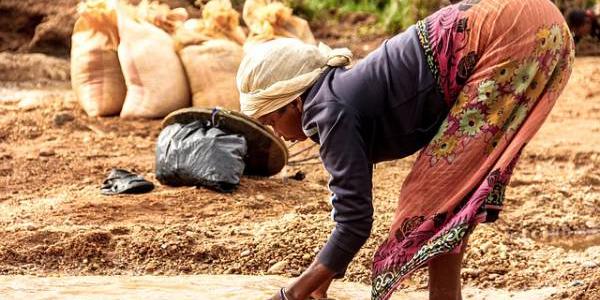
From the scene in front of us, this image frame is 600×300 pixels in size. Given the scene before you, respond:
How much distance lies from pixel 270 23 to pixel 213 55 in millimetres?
498

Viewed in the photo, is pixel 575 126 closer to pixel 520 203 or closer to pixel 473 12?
pixel 520 203

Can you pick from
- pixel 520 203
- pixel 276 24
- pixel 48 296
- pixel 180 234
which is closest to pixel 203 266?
pixel 180 234

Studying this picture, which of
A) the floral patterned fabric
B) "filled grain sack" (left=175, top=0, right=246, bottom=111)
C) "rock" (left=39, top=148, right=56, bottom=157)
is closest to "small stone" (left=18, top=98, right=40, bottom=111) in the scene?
"filled grain sack" (left=175, top=0, right=246, bottom=111)

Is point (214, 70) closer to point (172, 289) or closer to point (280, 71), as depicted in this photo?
point (172, 289)

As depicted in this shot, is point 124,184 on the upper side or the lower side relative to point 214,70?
upper

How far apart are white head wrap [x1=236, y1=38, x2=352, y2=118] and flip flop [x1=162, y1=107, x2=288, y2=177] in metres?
2.41

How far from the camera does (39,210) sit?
5.65m

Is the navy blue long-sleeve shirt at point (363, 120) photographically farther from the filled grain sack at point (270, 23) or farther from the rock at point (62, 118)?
the rock at point (62, 118)

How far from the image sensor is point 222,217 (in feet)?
18.0

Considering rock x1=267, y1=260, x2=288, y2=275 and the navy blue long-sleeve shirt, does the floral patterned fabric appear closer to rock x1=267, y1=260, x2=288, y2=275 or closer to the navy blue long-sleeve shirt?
the navy blue long-sleeve shirt

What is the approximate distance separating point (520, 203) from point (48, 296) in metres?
2.96

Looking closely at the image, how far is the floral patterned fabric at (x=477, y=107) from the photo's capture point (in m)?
3.23

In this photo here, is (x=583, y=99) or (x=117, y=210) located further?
(x=583, y=99)

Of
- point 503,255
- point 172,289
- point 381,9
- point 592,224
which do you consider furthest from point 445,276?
point 381,9
